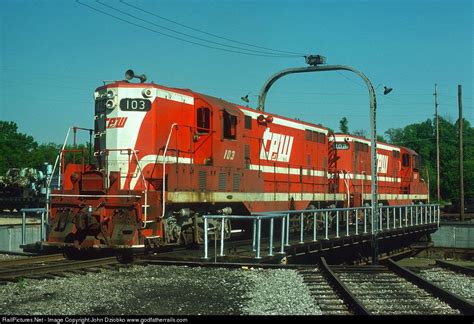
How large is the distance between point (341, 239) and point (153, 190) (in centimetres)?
718

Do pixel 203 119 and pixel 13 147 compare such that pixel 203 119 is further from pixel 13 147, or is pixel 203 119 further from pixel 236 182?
pixel 13 147

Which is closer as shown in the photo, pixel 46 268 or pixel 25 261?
pixel 46 268

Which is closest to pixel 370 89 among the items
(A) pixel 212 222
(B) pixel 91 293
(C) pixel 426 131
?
(A) pixel 212 222

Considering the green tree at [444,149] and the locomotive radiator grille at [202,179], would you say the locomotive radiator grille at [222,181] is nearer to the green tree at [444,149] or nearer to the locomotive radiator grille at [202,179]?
the locomotive radiator grille at [202,179]

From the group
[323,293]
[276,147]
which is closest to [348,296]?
[323,293]

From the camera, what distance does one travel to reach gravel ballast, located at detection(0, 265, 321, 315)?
7871 mm

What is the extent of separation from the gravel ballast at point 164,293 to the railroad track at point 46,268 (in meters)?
0.29

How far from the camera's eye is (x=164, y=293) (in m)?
9.26

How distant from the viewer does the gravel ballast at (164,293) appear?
25.8ft

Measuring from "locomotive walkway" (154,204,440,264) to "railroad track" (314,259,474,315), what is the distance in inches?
71.3

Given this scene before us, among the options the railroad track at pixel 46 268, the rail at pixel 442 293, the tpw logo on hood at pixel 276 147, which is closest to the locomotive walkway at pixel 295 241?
the railroad track at pixel 46 268

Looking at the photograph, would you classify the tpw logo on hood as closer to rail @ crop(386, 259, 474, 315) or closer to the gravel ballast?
rail @ crop(386, 259, 474, 315)

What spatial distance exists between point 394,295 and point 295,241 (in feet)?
22.8

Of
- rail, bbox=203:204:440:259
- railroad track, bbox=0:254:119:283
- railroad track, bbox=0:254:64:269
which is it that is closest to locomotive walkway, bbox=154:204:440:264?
rail, bbox=203:204:440:259
